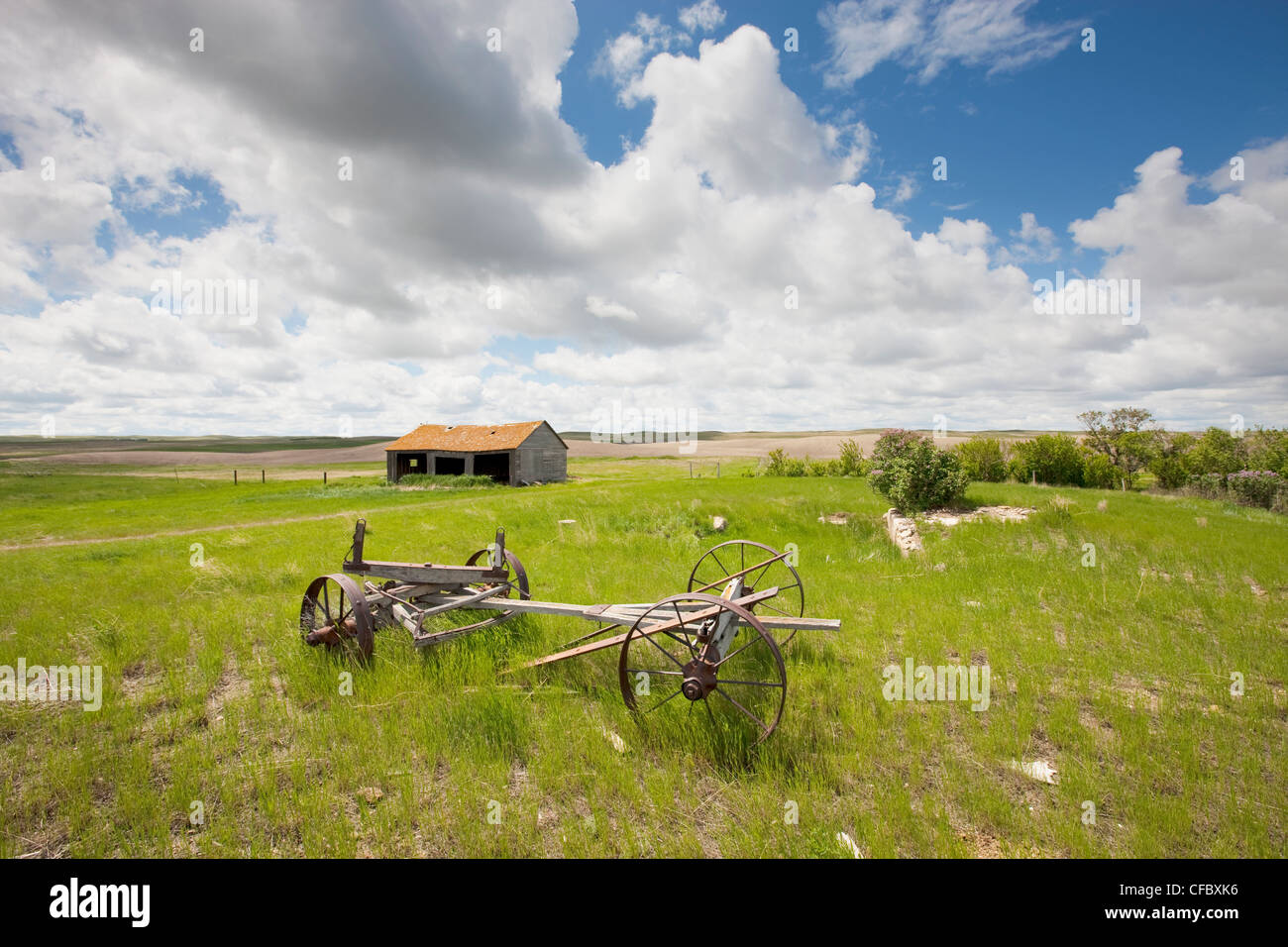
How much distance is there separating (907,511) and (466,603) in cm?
1777

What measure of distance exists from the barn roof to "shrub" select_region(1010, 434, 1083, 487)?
35.7 meters

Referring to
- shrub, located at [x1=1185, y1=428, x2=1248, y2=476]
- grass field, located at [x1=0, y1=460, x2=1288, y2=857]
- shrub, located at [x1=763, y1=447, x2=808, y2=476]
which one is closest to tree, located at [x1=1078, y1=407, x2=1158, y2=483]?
shrub, located at [x1=1185, y1=428, x2=1248, y2=476]

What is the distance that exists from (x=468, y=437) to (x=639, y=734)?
42018mm

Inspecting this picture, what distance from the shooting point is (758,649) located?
7070 mm

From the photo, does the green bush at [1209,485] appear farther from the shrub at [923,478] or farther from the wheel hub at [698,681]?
the wheel hub at [698,681]

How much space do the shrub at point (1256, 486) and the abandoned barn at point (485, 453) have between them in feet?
145

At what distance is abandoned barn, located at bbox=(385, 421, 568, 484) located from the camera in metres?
41.1

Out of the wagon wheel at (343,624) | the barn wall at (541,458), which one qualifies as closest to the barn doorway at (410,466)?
the barn wall at (541,458)

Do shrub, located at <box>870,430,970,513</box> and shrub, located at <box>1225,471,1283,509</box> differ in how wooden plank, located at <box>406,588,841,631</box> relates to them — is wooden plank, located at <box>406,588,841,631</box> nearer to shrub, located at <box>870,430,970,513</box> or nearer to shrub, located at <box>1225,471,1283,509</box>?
shrub, located at <box>870,430,970,513</box>

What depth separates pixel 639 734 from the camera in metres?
5.12

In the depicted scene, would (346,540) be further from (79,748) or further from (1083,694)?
(1083,694)

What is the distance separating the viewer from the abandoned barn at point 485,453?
4109 centimetres

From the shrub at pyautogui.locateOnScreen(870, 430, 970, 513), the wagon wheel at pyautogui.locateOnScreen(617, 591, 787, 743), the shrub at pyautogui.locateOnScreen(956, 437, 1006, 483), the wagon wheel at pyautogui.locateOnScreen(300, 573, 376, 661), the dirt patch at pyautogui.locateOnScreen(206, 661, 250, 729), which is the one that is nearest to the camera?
the wagon wheel at pyautogui.locateOnScreen(617, 591, 787, 743)
